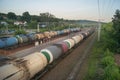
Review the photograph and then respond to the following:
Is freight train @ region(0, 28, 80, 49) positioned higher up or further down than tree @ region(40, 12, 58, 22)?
further down

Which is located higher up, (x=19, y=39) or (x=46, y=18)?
(x=46, y=18)

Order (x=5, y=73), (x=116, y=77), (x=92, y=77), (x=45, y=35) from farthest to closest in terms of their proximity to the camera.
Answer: (x=45, y=35) → (x=92, y=77) → (x=116, y=77) → (x=5, y=73)

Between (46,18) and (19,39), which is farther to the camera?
(46,18)

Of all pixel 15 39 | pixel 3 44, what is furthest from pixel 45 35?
pixel 3 44

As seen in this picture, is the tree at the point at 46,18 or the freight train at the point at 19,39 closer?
the freight train at the point at 19,39

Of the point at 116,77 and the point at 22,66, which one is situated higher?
the point at 22,66

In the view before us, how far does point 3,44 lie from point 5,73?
2186cm

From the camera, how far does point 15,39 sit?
121 feet

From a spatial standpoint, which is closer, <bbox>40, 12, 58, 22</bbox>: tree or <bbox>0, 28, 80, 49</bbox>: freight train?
<bbox>0, 28, 80, 49</bbox>: freight train

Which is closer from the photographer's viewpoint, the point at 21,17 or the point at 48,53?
the point at 48,53

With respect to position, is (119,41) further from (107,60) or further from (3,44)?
(3,44)

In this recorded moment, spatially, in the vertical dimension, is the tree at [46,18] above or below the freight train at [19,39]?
above

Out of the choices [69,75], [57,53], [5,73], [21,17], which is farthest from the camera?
[21,17]

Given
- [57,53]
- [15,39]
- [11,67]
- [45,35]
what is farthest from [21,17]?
[11,67]
